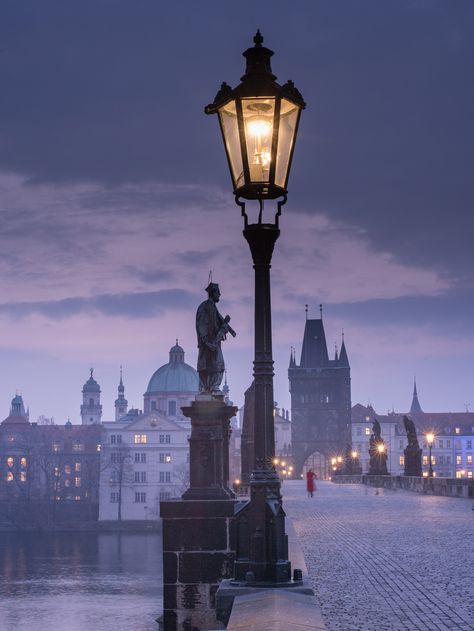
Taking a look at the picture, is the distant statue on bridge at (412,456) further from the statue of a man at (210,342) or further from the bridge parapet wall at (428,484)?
the statue of a man at (210,342)

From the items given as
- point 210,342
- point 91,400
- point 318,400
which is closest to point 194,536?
point 210,342

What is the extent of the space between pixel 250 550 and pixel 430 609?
388 centimetres

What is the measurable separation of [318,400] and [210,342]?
130772 mm

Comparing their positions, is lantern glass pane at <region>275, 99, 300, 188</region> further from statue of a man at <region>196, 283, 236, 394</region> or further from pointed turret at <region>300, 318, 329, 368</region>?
pointed turret at <region>300, 318, 329, 368</region>

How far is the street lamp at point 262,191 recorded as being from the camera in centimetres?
727

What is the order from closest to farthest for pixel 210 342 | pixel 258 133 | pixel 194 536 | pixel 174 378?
1. pixel 258 133
2. pixel 194 536
3. pixel 210 342
4. pixel 174 378

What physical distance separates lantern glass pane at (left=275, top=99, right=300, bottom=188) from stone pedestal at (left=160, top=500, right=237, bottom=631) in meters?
10.7

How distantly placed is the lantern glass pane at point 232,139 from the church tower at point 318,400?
445 ft

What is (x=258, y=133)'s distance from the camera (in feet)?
23.9

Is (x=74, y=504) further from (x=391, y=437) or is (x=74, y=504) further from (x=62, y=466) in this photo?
(x=391, y=437)

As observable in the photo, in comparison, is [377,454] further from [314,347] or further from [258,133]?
[314,347]

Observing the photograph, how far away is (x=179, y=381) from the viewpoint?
144625 millimetres

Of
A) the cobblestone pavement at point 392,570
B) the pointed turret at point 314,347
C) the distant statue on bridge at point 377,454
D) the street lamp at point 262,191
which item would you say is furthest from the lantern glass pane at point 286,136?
the pointed turret at point 314,347

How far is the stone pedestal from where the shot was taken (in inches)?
663
